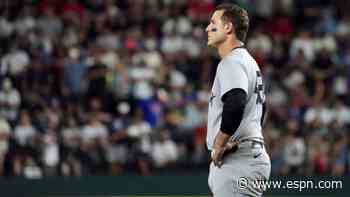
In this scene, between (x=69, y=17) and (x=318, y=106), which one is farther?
(x=69, y=17)

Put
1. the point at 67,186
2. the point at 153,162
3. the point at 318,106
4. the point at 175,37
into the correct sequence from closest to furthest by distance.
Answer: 1. the point at 67,186
2. the point at 153,162
3. the point at 318,106
4. the point at 175,37

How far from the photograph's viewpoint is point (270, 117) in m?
15.0

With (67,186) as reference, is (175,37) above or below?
above

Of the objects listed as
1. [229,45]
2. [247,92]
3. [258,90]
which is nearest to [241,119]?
[247,92]

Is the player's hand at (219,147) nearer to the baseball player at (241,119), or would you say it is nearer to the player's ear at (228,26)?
the baseball player at (241,119)

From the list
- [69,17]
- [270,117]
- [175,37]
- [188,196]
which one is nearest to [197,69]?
[175,37]

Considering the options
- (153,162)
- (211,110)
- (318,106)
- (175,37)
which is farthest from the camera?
(175,37)

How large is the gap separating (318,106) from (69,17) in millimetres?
5215

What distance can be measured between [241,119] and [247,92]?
0.18m

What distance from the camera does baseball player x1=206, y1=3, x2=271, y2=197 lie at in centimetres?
479

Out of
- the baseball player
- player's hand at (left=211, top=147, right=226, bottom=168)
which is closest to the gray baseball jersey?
the baseball player

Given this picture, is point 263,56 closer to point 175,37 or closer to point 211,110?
point 175,37

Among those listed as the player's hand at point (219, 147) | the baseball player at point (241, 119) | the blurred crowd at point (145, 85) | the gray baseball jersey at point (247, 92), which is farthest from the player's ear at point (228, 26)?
the blurred crowd at point (145, 85)

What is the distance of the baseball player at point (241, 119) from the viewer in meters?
4.79
